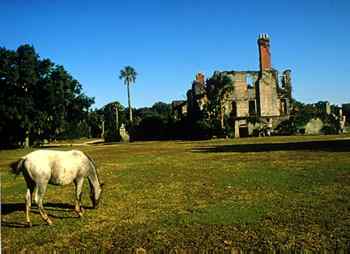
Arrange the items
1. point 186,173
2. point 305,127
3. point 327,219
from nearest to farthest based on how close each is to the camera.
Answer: point 327,219
point 186,173
point 305,127

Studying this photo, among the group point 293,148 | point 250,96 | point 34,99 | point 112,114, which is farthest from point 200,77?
point 112,114

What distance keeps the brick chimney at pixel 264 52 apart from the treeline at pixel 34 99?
106 ft

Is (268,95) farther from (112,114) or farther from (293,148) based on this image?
(112,114)

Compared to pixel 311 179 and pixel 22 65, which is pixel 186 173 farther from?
pixel 22 65

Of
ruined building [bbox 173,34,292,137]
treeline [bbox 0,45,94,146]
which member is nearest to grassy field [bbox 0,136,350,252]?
treeline [bbox 0,45,94,146]

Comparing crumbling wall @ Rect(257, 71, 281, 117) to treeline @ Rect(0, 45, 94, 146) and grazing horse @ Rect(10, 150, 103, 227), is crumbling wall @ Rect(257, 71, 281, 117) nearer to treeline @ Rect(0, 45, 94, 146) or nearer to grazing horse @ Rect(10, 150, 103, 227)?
treeline @ Rect(0, 45, 94, 146)

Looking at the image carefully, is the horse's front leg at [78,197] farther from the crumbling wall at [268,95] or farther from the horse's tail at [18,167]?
the crumbling wall at [268,95]

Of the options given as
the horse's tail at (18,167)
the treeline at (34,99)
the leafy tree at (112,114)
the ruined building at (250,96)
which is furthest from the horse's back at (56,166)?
the leafy tree at (112,114)

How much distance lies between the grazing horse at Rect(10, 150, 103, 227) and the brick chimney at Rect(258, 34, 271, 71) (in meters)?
68.1

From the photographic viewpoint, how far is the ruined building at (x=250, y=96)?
70875 millimetres

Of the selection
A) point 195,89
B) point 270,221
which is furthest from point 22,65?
point 270,221

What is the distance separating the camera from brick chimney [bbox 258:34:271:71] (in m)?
76.2

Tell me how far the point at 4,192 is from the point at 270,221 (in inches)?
469

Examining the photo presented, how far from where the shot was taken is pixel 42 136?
64.9 m
